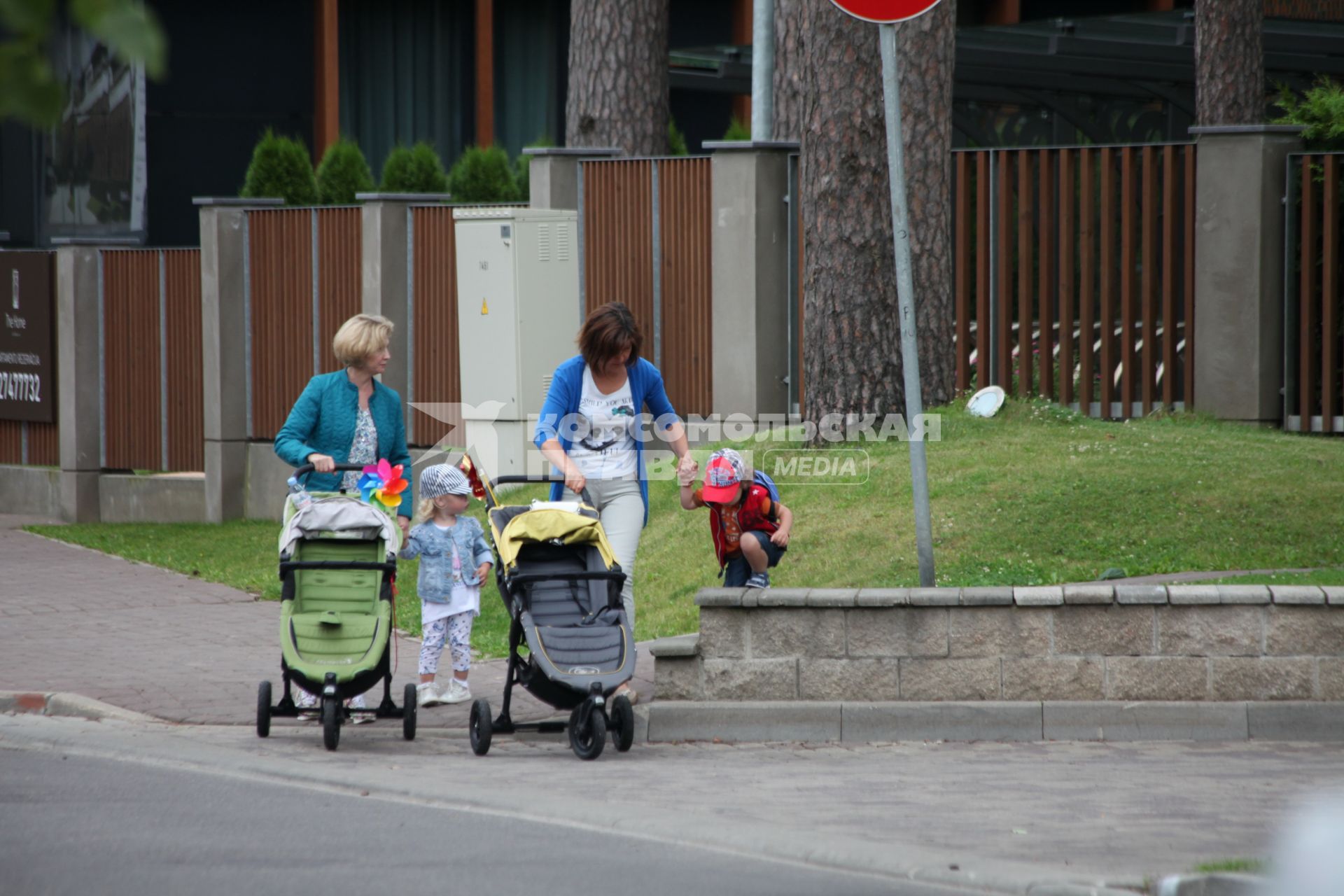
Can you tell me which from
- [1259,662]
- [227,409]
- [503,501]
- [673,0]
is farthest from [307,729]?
[673,0]

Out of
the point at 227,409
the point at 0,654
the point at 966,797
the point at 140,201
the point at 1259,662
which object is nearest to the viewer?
the point at 966,797

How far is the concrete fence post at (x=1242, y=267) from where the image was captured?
42.7 feet

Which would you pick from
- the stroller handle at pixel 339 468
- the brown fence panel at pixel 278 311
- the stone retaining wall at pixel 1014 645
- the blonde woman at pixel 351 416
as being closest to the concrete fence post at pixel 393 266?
the brown fence panel at pixel 278 311

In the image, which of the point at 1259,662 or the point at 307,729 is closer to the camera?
the point at 1259,662

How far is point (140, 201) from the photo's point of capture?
24.1m

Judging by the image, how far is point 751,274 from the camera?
1349 cm

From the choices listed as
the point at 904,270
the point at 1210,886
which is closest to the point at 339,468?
the point at 904,270

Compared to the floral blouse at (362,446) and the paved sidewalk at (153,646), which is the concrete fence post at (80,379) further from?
the floral blouse at (362,446)

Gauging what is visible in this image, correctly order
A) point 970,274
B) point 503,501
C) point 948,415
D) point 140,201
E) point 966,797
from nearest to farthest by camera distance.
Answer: point 966,797
point 948,415
point 503,501
point 970,274
point 140,201

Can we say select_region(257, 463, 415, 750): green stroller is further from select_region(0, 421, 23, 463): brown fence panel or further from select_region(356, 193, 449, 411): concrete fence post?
select_region(0, 421, 23, 463): brown fence panel

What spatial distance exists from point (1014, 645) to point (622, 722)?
5.70 ft

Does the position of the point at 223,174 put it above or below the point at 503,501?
above

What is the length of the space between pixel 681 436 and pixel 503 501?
532 cm

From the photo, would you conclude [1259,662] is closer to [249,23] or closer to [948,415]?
[948,415]
